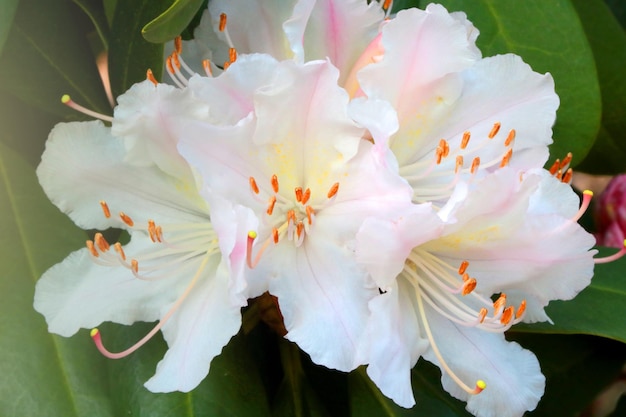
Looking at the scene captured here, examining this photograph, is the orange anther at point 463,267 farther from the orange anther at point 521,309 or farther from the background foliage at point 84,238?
the background foliage at point 84,238

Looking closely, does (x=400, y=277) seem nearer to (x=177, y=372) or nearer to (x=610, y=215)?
(x=177, y=372)

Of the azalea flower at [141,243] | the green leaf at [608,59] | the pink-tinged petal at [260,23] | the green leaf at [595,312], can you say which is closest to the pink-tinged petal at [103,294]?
the azalea flower at [141,243]

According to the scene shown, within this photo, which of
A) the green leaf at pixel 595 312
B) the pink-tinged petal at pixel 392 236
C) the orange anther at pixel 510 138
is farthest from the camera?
the green leaf at pixel 595 312

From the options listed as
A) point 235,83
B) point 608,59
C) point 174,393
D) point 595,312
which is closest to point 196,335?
point 174,393

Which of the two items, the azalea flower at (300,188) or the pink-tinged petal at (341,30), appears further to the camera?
the pink-tinged petal at (341,30)

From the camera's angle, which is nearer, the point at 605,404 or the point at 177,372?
the point at 177,372

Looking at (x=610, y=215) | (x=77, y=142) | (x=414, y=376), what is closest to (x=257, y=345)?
(x=414, y=376)
